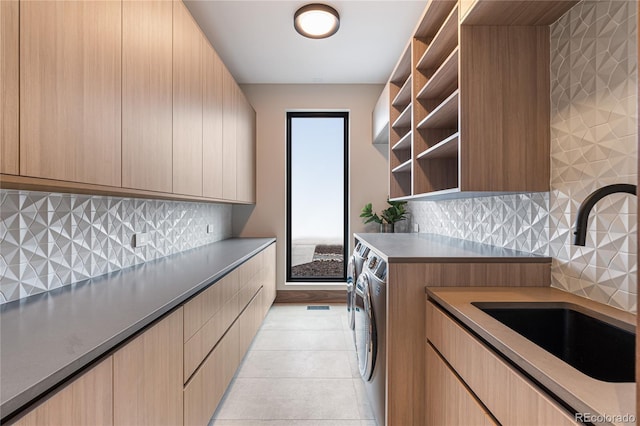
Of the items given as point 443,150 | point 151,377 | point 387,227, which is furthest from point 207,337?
point 387,227

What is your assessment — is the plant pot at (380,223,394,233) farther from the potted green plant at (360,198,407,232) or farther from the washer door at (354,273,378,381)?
the washer door at (354,273,378,381)

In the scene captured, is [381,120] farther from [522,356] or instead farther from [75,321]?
[75,321]

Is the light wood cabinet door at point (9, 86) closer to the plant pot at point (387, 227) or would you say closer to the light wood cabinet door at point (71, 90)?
the light wood cabinet door at point (71, 90)

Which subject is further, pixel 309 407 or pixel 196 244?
pixel 196 244

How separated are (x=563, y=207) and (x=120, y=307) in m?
1.80

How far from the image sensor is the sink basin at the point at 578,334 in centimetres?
97

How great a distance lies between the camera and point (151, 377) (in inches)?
41.3

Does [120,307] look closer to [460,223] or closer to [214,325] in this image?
[214,325]

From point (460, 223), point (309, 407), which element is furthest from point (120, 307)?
point (460, 223)

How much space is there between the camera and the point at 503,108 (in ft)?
4.92

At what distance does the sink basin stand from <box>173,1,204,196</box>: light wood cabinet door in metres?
1.67

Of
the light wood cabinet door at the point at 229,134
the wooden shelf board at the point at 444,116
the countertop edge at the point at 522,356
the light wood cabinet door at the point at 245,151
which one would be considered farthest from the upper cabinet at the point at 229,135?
the countertop edge at the point at 522,356

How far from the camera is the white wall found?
12.8 feet

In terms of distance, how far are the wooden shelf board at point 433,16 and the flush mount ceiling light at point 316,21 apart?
70 cm
